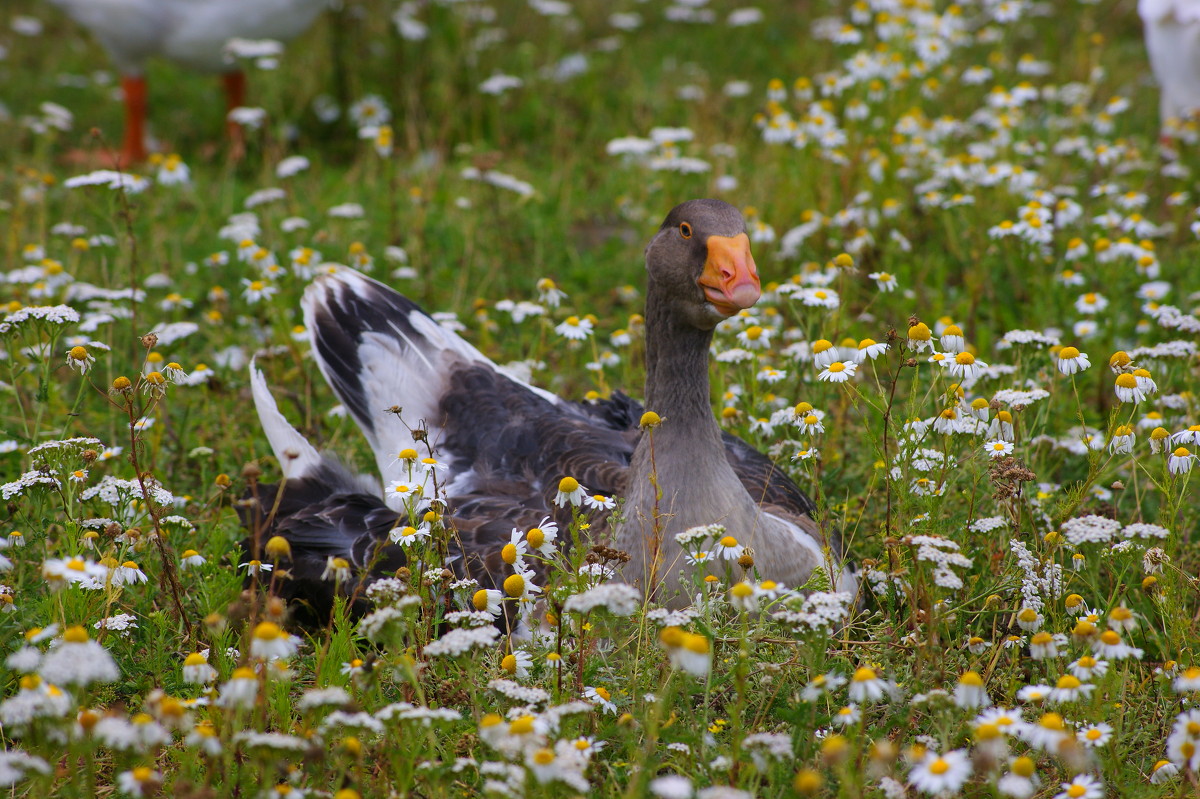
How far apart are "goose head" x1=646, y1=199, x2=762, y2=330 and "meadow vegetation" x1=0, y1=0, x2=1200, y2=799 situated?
15.4 inches

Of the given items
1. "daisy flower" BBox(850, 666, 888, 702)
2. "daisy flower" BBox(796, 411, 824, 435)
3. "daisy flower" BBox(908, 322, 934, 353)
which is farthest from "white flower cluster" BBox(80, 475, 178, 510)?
"daisy flower" BBox(908, 322, 934, 353)

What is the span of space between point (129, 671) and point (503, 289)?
142 inches

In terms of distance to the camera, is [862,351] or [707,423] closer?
[862,351]

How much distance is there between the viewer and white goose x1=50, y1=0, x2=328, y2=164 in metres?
7.59

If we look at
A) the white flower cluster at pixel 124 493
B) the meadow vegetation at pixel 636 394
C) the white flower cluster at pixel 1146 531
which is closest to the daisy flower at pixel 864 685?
the meadow vegetation at pixel 636 394

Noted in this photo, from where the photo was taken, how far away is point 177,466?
15.9 feet

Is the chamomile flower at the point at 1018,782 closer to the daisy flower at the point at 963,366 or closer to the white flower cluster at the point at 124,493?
the daisy flower at the point at 963,366

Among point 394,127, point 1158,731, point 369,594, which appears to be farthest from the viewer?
point 394,127

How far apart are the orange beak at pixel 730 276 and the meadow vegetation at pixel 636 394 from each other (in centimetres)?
38

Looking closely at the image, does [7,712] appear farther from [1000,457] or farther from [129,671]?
[1000,457]

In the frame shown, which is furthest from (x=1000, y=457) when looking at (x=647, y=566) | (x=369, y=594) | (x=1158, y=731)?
(x=369, y=594)

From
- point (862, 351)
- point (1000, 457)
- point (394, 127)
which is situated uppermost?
point (394, 127)

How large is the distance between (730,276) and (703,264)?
16 cm

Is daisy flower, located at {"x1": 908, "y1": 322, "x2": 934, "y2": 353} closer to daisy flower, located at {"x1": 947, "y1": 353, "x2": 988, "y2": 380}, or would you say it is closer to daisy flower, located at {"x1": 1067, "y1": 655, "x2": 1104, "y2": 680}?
daisy flower, located at {"x1": 947, "y1": 353, "x2": 988, "y2": 380}
